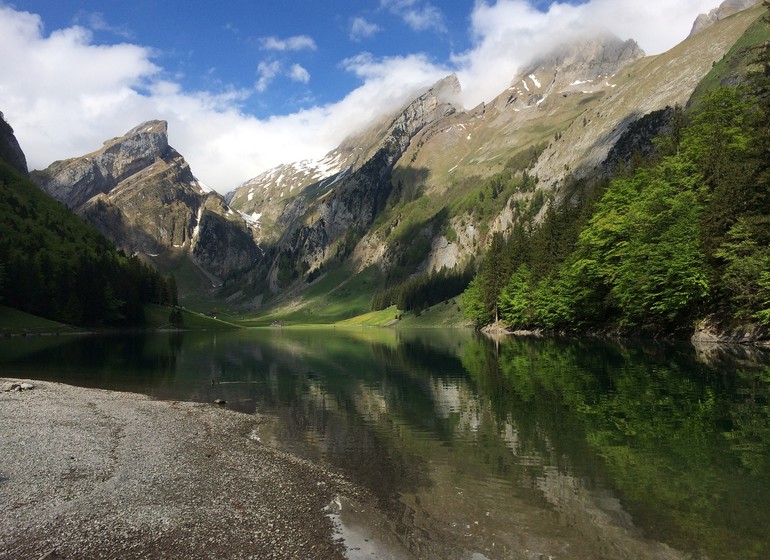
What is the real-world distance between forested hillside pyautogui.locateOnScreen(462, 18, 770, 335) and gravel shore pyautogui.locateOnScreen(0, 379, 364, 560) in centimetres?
4728

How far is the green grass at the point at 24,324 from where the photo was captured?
128 meters

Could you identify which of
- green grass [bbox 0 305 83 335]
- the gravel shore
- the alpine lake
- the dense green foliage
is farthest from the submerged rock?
the dense green foliage

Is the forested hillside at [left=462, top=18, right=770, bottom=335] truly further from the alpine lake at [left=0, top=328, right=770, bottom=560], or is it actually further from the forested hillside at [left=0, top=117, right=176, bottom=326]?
the forested hillside at [left=0, top=117, right=176, bottom=326]

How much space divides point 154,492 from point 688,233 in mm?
61647

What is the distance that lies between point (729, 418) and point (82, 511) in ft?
95.0

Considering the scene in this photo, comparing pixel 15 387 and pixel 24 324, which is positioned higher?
pixel 24 324

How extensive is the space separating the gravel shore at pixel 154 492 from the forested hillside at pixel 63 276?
133318mm

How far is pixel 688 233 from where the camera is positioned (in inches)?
2347

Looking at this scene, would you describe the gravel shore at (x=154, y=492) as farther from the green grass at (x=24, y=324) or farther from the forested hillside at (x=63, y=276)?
the forested hillside at (x=63, y=276)

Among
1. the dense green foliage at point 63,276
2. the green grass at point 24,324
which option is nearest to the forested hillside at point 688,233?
the green grass at point 24,324

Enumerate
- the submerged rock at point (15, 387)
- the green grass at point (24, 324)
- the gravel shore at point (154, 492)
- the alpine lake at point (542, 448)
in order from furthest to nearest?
the green grass at point (24, 324) → the submerged rock at point (15, 387) → the alpine lake at point (542, 448) → the gravel shore at point (154, 492)

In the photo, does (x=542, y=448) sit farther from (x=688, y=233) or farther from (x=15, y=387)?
(x=688, y=233)

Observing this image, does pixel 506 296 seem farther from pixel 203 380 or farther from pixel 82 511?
pixel 82 511

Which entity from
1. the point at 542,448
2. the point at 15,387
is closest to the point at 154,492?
the point at 542,448
